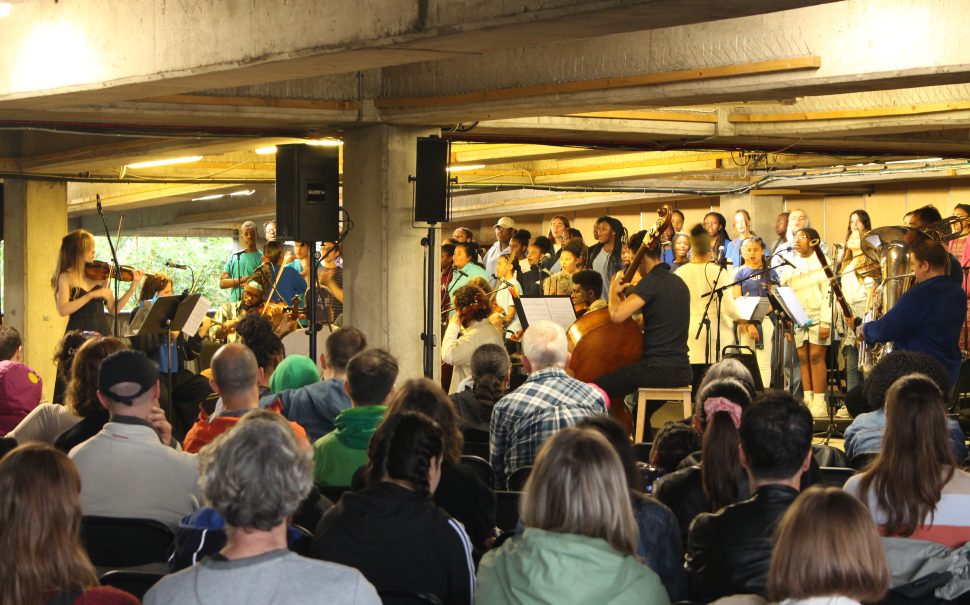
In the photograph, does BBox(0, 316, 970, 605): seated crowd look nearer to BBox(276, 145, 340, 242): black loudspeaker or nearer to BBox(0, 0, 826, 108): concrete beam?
BBox(0, 0, 826, 108): concrete beam

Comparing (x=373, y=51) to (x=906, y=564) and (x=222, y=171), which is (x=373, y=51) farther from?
(x=222, y=171)

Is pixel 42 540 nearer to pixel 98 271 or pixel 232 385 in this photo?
pixel 232 385

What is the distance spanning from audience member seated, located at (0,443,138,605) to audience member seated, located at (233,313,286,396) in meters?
3.09

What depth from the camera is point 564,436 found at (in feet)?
→ 9.15

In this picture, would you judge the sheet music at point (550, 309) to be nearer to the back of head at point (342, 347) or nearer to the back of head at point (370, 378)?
the back of head at point (342, 347)

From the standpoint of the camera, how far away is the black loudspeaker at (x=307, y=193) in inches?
346

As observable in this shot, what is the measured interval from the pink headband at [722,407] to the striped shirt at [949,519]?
2.59ft

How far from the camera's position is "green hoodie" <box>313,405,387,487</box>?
430cm

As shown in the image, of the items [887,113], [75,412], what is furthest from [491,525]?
[887,113]

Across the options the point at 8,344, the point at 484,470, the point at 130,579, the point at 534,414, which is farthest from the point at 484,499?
the point at 8,344

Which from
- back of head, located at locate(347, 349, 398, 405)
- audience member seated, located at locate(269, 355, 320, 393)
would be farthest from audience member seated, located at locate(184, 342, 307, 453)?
audience member seated, located at locate(269, 355, 320, 393)

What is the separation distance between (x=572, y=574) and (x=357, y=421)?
180 cm

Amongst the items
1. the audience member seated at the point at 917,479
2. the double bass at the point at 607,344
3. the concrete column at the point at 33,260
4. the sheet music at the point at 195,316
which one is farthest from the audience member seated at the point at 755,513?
the concrete column at the point at 33,260

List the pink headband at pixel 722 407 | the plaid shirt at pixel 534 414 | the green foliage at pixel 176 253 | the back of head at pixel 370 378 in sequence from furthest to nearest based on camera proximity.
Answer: the green foliage at pixel 176 253 → the plaid shirt at pixel 534 414 → the back of head at pixel 370 378 → the pink headband at pixel 722 407
